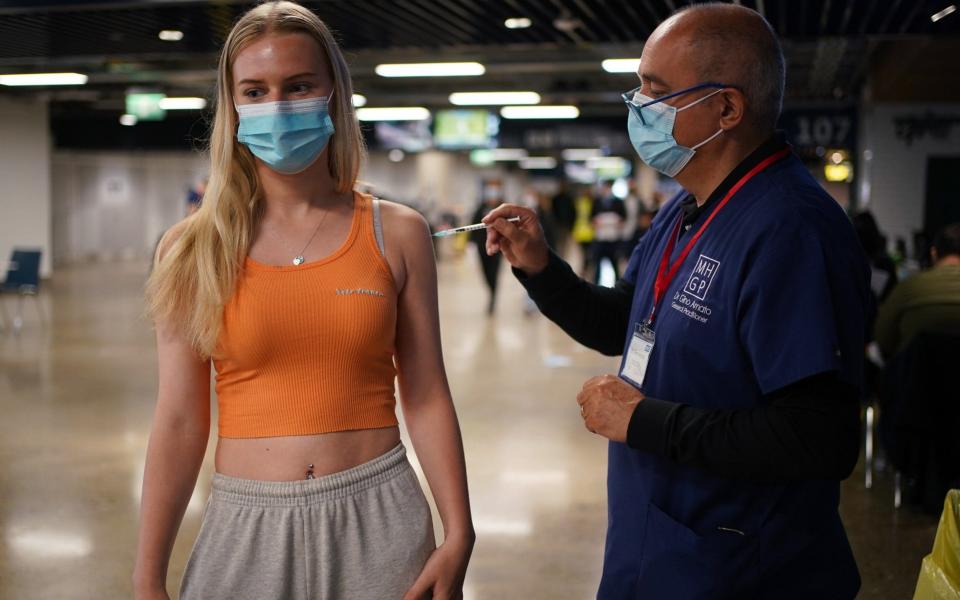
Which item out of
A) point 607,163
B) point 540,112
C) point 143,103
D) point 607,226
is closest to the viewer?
point 607,226

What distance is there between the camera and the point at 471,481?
5047mm

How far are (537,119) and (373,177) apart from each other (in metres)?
11.9

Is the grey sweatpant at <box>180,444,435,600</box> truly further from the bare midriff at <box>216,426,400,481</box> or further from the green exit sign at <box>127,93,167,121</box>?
the green exit sign at <box>127,93,167,121</box>

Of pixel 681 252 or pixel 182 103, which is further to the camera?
pixel 182 103

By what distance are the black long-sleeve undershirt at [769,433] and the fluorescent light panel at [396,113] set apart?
15.9m

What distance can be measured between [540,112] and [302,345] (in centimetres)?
1633

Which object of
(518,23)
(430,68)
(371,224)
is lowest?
(371,224)

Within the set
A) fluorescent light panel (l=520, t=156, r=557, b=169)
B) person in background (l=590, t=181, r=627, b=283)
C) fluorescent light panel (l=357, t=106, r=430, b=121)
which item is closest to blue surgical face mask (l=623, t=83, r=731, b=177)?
person in background (l=590, t=181, r=627, b=283)

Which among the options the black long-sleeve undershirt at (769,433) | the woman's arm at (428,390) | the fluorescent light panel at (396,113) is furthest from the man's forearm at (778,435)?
the fluorescent light panel at (396,113)

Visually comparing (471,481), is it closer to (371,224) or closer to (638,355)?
(638,355)

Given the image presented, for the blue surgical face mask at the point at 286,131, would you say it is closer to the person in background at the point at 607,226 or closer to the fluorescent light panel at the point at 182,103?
the person in background at the point at 607,226

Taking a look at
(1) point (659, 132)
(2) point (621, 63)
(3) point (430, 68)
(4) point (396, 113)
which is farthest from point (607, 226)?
(1) point (659, 132)

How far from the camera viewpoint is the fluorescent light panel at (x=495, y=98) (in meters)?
14.7

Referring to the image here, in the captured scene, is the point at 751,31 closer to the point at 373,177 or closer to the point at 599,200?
the point at 599,200
